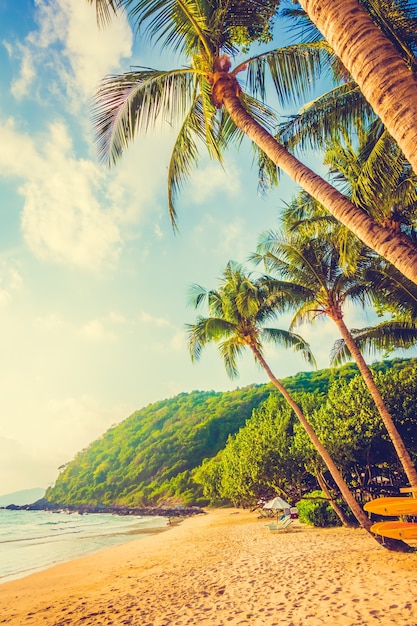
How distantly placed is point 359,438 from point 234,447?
14673 millimetres

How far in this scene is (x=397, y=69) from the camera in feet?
7.52

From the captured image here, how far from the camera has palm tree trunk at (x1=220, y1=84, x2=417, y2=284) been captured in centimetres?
302

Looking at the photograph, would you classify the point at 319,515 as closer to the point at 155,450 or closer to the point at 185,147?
the point at 185,147

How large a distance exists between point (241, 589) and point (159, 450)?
65.7m

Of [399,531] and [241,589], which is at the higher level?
[399,531]

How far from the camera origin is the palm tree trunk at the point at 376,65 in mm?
2262

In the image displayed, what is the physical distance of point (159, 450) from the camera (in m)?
Result: 68.9

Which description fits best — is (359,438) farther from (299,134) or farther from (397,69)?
(397,69)

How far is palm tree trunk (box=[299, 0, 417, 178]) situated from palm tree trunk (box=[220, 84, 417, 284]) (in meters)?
0.88

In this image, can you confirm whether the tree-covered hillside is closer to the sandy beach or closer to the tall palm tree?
the tall palm tree

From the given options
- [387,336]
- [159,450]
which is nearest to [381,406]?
[387,336]

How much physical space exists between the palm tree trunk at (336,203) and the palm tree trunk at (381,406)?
21.5 ft

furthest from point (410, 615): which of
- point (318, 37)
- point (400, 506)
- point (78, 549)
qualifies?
point (78, 549)

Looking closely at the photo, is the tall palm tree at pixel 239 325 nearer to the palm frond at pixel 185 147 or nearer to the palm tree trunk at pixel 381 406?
the palm tree trunk at pixel 381 406
